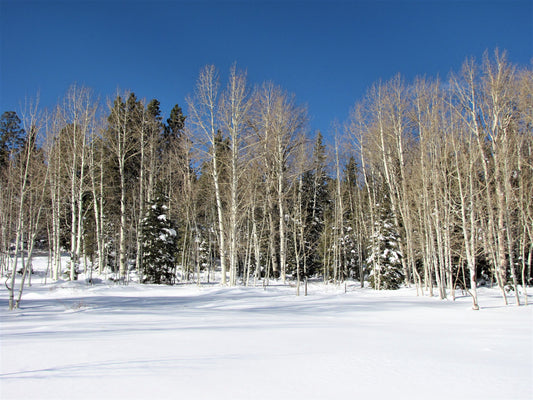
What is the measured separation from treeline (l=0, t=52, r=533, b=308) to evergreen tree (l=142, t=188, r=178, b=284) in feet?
0.24

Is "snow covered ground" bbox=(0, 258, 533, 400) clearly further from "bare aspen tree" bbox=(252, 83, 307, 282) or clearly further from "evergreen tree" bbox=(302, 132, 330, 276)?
"evergreen tree" bbox=(302, 132, 330, 276)

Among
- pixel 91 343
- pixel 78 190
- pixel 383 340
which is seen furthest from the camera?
pixel 78 190

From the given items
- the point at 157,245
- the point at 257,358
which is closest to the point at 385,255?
the point at 157,245

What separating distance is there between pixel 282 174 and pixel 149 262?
1032 centimetres

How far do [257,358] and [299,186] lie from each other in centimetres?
2138

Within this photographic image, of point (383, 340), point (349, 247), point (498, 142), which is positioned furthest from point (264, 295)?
point (349, 247)

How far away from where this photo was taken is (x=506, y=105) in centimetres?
1659

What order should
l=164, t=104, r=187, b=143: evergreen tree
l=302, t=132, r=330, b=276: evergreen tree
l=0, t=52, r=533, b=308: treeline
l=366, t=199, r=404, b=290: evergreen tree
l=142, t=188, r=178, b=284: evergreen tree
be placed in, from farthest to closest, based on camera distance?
l=164, t=104, r=187, b=143: evergreen tree → l=302, t=132, r=330, b=276: evergreen tree → l=142, t=188, r=178, b=284: evergreen tree → l=366, t=199, r=404, b=290: evergreen tree → l=0, t=52, r=533, b=308: treeline

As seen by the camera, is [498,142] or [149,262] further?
[149,262]

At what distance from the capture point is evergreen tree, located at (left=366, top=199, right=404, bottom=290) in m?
21.4

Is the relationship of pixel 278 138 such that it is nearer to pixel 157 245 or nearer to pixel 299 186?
pixel 299 186

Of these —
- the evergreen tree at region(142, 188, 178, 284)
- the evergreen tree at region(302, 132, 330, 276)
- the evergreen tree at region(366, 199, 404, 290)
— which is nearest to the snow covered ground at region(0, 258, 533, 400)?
the evergreen tree at region(366, 199, 404, 290)

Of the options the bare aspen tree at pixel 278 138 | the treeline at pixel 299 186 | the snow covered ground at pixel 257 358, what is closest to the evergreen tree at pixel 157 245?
the treeline at pixel 299 186

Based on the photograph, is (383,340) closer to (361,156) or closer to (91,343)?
(91,343)
